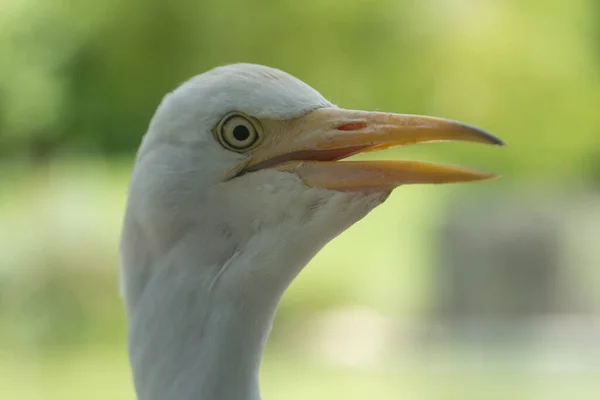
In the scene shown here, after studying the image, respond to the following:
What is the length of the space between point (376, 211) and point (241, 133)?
140 inches

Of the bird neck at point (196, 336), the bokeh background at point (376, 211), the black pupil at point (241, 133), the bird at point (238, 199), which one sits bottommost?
the bird neck at point (196, 336)

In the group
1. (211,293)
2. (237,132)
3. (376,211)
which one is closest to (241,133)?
(237,132)

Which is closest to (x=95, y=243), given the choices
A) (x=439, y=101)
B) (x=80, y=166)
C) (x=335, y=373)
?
(x=80, y=166)

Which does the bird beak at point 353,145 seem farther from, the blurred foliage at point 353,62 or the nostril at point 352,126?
the blurred foliage at point 353,62

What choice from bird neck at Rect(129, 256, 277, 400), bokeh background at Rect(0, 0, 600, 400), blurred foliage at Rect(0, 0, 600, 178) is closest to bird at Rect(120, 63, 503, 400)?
bird neck at Rect(129, 256, 277, 400)

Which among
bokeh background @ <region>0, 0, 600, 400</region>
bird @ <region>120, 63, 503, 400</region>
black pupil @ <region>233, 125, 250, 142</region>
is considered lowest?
bird @ <region>120, 63, 503, 400</region>

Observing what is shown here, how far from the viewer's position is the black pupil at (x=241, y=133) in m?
0.59

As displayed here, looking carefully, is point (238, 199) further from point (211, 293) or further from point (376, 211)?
point (376, 211)

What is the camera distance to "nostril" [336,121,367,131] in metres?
0.58

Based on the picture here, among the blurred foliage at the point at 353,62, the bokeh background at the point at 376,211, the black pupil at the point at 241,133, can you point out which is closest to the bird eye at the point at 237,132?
the black pupil at the point at 241,133

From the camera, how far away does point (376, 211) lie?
4113 millimetres

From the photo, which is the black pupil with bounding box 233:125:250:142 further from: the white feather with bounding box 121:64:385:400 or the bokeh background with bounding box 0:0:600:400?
the bokeh background with bounding box 0:0:600:400

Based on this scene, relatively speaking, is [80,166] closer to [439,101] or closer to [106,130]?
[106,130]

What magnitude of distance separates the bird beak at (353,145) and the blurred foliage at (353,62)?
137 inches
